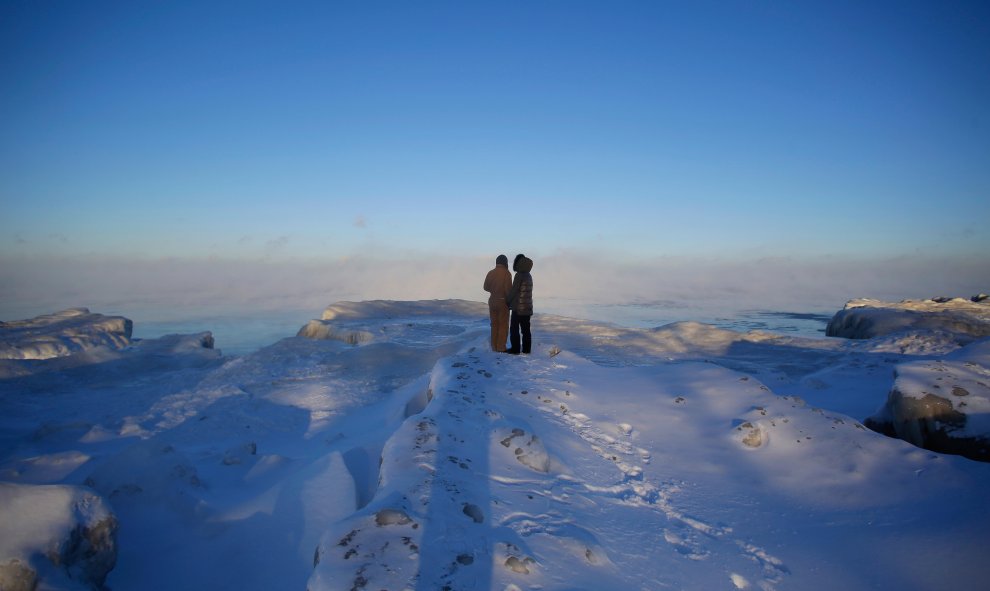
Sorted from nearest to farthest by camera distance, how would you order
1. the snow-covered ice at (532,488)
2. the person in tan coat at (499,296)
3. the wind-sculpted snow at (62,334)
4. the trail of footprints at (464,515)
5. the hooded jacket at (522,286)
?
the trail of footprints at (464,515)
the snow-covered ice at (532,488)
the hooded jacket at (522,286)
the person in tan coat at (499,296)
the wind-sculpted snow at (62,334)

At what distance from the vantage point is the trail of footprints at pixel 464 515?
9.13 feet

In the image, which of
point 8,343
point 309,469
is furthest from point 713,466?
point 8,343

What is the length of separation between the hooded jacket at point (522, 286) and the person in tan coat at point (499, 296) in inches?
8.1

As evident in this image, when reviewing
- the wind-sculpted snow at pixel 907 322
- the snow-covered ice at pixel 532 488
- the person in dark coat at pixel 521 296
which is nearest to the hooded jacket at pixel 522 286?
the person in dark coat at pixel 521 296

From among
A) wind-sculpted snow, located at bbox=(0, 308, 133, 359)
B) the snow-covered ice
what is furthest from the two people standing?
wind-sculpted snow, located at bbox=(0, 308, 133, 359)

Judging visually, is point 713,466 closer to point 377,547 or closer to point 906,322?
point 377,547

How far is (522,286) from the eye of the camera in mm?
9953

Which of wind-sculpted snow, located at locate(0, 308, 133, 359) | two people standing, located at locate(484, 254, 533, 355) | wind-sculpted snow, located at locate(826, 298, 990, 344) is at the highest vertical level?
two people standing, located at locate(484, 254, 533, 355)

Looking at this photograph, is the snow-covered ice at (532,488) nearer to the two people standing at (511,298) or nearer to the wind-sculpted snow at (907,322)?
the two people standing at (511,298)

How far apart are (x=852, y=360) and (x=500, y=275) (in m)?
10.8

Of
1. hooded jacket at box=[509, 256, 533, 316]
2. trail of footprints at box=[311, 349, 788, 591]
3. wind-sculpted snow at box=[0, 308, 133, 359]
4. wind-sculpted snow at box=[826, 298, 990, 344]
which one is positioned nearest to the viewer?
trail of footprints at box=[311, 349, 788, 591]

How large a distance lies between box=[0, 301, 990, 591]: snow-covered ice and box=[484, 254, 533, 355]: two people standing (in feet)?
2.84

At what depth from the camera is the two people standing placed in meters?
9.95

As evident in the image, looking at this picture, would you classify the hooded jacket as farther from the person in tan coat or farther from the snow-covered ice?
the snow-covered ice
